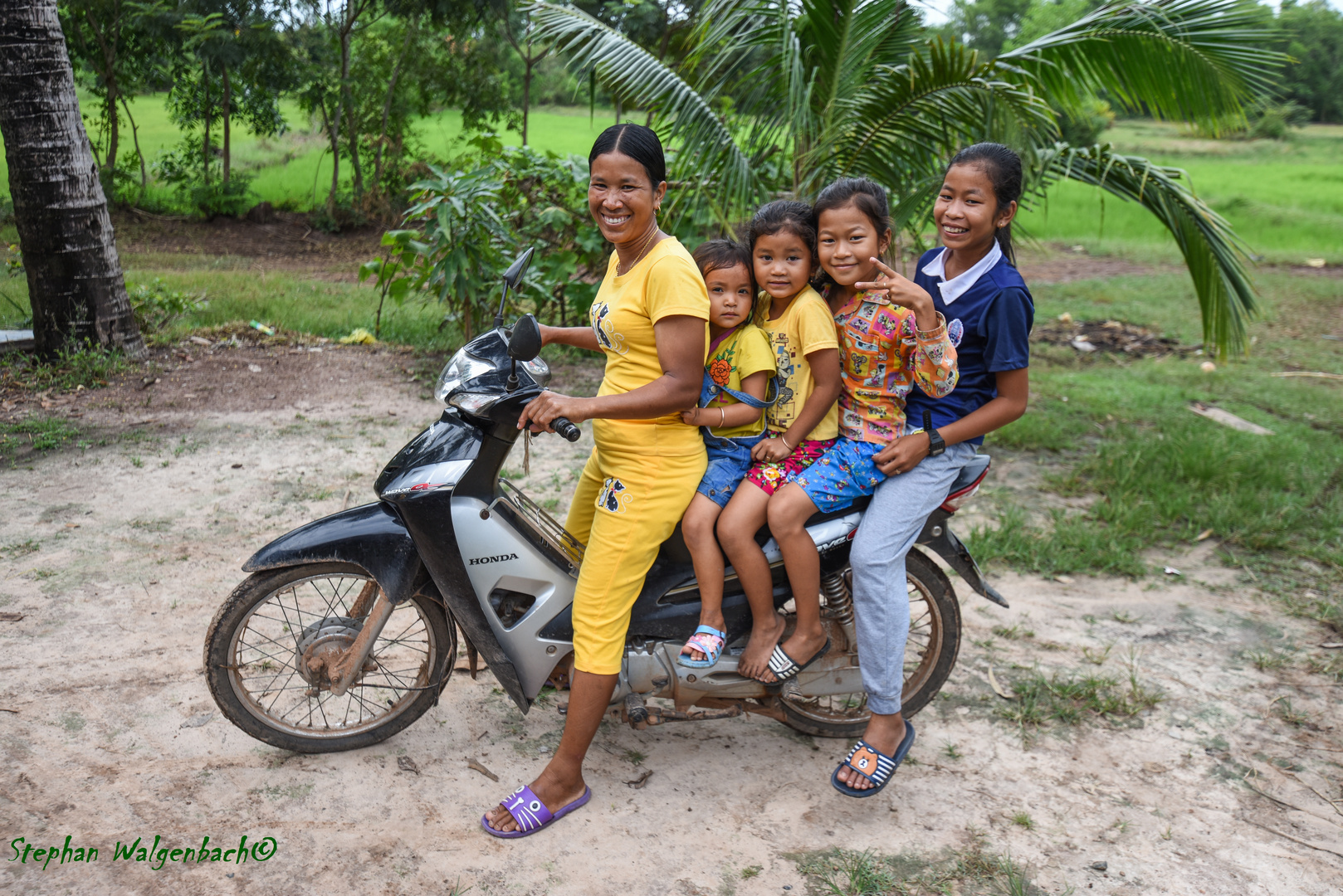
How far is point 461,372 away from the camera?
2.59 meters

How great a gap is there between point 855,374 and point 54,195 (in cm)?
566

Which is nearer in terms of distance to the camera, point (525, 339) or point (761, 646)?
point (525, 339)

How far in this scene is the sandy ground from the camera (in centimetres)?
251

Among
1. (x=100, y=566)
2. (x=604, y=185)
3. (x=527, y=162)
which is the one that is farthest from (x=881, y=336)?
(x=527, y=162)

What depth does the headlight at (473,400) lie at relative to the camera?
2.56 m

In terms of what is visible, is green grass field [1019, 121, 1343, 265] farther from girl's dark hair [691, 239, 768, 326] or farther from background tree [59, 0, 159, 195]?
background tree [59, 0, 159, 195]

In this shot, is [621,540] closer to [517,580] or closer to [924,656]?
[517,580]

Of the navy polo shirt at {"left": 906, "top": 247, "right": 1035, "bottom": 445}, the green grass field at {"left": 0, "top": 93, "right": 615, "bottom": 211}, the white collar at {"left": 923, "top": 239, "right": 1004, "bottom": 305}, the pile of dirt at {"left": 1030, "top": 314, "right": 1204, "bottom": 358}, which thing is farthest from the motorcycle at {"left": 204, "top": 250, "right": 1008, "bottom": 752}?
the green grass field at {"left": 0, "top": 93, "right": 615, "bottom": 211}

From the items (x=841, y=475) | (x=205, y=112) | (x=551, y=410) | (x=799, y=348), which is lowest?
(x=841, y=475)

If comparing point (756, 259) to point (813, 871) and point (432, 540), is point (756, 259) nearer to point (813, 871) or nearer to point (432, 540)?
point (432, 540)

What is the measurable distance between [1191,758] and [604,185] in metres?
2.60

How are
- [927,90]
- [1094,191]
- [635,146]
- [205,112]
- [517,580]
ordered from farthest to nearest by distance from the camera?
[1094,191], [205,112], [927,90], [517,580], [635,146]

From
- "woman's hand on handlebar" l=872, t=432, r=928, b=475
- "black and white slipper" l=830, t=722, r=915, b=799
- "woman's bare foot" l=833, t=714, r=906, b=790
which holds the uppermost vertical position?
"woman's hand on handlebar" l=872, t=432, r=928, b=475

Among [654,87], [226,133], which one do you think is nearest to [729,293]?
[654,87]
